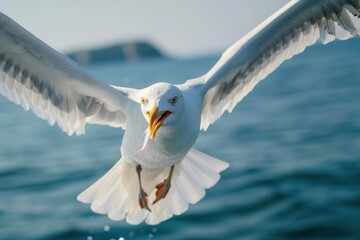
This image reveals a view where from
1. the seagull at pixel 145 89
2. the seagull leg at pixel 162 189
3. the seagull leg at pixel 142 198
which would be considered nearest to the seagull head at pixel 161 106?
the seagull at pixel 145 89

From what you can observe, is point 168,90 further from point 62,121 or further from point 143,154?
point 62,121

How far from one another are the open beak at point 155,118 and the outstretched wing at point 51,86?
41.6 inches

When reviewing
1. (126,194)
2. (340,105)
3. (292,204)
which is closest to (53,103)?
(126,194)

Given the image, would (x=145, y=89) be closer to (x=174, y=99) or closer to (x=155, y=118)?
(x=174, y=99)

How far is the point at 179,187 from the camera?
582 centimetres

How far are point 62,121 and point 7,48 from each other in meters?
0.90

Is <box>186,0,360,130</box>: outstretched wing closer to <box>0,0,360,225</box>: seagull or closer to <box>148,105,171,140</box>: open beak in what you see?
<box>0,0,360,225</box>: seagull

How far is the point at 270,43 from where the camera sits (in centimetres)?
558

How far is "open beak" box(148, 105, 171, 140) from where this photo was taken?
12.7 ft

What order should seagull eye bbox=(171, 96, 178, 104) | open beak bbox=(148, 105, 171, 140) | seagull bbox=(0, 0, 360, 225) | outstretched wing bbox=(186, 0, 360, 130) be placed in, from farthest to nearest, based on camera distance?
outstretched wing bbox=(186, 0, 360, 130)
seagull bbox=(0, 0, 360, 225)
seagull eye bbox=(171, 96, 178, 104)
open beak bbox=(148, 105, 171, 140)

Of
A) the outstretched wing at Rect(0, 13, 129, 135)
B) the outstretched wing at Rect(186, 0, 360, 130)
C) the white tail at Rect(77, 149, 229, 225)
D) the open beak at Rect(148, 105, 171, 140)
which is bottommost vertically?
the open beak at Rect(148, 105, 171, 140)

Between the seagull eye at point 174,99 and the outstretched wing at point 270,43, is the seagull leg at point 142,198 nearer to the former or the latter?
the outstretched wing at point 270,43

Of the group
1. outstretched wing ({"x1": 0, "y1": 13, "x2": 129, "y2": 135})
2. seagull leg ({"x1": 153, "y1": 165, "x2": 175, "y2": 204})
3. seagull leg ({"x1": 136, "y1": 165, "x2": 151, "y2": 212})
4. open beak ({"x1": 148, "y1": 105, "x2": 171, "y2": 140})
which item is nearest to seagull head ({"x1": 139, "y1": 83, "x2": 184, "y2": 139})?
open beak ({"x1": 148, "y1": 105, "x2": 171, "y2": 140})

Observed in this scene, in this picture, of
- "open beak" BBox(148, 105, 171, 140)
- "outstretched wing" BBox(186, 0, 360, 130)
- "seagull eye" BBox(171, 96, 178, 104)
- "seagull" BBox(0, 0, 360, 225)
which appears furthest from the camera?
"outstretched wing" BBox(186, 0, 360, 130)
